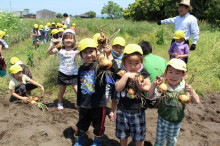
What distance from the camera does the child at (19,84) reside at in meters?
3.64

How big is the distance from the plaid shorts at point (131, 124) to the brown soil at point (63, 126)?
708 mm

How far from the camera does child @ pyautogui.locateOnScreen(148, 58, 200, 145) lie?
187 cm

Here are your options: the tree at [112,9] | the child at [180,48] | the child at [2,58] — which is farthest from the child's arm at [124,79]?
the tree at [112,9]

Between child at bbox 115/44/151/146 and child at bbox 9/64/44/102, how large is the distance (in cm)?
225

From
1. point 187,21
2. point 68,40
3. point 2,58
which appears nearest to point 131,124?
point 68,40

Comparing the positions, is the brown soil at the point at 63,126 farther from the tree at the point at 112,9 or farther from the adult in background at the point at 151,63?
the tree at the point at 112,9

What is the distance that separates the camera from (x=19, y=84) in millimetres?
3857

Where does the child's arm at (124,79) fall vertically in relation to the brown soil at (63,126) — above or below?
above

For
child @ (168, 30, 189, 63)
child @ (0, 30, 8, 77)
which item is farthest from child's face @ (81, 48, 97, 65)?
child @ (0, 30, 8, 77)

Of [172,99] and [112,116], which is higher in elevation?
[172,99]

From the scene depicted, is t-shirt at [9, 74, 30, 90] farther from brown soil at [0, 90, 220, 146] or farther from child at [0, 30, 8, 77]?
child at [0, 30, 8, 77]

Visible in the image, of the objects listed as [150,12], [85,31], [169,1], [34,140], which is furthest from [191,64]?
[150,12]

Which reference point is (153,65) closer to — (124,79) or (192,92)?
(192,92)

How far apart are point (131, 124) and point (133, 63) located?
0.70 meters
